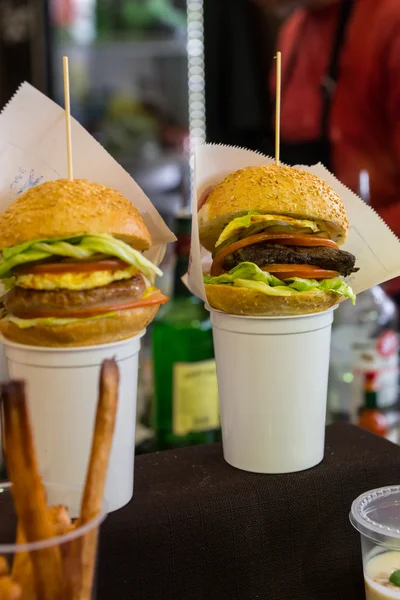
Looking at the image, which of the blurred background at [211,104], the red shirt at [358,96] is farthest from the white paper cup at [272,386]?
the red shirt at [358,96]

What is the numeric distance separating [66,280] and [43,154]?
0.27 m

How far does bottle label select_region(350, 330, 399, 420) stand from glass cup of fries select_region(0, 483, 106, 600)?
1.27 m

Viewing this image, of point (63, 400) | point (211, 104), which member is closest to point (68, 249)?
point (63, 400)

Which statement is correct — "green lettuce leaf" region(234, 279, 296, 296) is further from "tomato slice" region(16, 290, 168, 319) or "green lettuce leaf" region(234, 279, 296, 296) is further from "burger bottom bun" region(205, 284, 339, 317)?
"tomato slice" region(16, 290, 168, 319)

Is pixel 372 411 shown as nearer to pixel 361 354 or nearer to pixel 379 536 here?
pixel 361 354

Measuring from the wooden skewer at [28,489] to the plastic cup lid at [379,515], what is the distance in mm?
435

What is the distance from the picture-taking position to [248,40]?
426 cm

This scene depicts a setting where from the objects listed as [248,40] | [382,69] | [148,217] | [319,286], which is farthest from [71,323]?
[248,40]

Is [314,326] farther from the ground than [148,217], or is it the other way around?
[148,217]

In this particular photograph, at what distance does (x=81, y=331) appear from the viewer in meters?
0.94

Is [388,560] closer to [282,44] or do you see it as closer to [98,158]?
[98,158]

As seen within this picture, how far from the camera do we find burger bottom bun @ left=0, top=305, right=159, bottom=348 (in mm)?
936

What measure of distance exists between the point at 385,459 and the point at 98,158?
25.0 inches

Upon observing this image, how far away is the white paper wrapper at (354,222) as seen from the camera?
1163 millimetres
